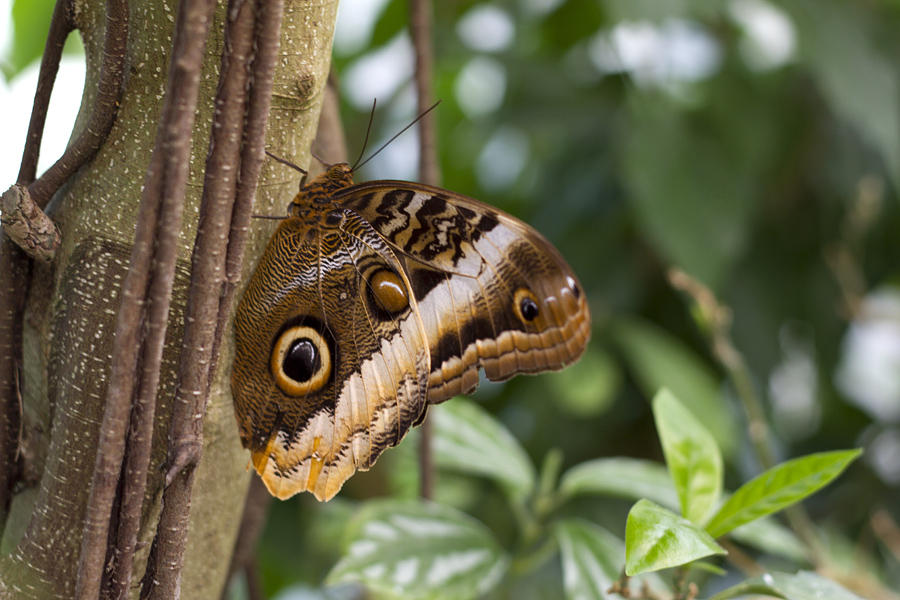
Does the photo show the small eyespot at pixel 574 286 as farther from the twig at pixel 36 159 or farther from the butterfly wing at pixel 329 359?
the twig at pixel 36 159

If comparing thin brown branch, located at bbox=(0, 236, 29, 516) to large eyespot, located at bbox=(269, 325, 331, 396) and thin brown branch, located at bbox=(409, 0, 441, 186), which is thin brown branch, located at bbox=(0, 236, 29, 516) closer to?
large eyespot, located at bbox=(269, 325, 331, 396)

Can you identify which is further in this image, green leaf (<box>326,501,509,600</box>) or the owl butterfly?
green leaf (<box>326,501,509,600</box>)

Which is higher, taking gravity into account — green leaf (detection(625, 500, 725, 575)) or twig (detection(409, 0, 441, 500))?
twig (detection(409, 0, 441, 500))

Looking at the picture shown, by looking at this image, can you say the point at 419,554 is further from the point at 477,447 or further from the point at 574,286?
the point at 574,286

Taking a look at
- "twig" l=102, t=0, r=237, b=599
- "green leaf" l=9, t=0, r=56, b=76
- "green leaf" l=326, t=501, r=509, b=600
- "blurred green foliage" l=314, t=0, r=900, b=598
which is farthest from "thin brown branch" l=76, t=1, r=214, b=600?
"blurred green foliage" l=314, t=0, r=900, b=598

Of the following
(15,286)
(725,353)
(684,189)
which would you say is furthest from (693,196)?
(15,286)
